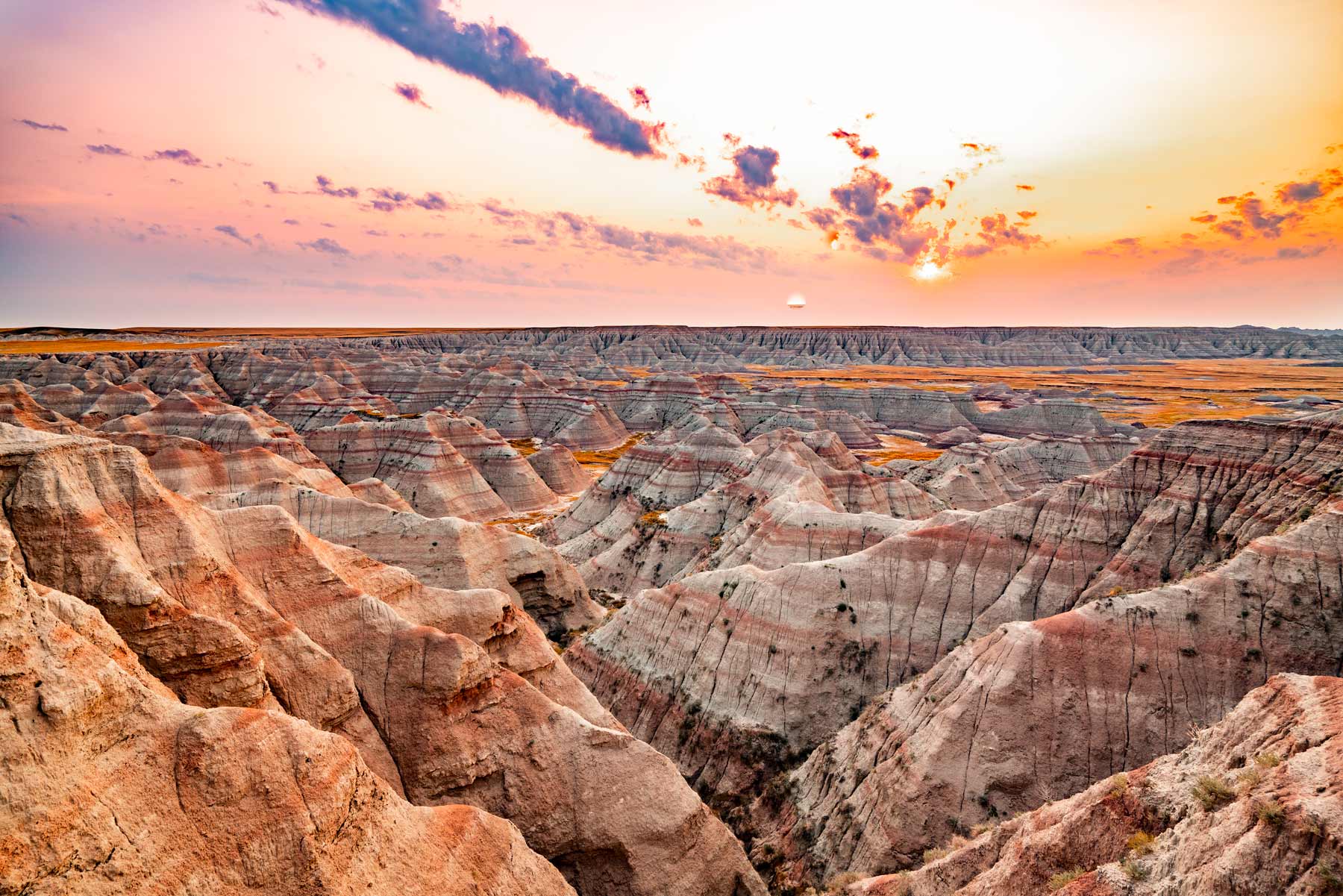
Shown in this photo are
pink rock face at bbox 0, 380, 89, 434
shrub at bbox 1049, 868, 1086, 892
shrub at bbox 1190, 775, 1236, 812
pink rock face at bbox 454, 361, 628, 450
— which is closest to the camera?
shrub at bbox 1190, 775, 1236, 812

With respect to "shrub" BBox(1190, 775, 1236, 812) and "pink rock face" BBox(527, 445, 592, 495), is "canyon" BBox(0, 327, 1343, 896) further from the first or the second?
"pink rock face" BBox(527, 445, 592, 495)

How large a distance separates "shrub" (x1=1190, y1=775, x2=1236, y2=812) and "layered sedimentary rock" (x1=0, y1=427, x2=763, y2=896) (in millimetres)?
11905

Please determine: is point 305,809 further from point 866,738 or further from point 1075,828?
point 866,738

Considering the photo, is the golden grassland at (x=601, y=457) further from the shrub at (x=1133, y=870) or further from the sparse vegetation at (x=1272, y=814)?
the sparse vegetation at (x=1272, y=814)

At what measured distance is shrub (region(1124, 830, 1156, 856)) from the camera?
12547 mm

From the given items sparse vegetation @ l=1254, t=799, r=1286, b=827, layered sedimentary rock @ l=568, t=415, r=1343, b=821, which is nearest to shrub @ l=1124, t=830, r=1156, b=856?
sparse vegetation @ l=1254, t=799, r=1286, b=827

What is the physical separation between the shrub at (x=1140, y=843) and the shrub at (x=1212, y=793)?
1.11 meters

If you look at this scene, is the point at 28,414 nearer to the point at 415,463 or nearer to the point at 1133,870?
the point at 415,463

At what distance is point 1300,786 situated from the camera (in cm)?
1122

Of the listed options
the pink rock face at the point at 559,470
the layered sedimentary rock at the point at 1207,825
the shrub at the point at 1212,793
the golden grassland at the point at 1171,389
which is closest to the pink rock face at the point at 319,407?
the pink rock face at the point at 559,470

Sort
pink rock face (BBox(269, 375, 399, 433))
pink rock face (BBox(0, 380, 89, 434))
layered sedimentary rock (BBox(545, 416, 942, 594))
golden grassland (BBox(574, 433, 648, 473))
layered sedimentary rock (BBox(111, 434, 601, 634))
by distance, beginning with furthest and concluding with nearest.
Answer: pink rock face (BBox(269, 375, 399, 433))
golden grassland (BBox(574, 433, 648, 473))
pink rock face (BBox(0, 380, 89, 434))
layered sedimentary rock (BBox(545, 416, 942, 594))
layered sedimentary rock (BBox(111, 434, 601, 634))

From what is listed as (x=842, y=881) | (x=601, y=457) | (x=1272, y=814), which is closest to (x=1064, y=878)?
(x=1272, y=814)

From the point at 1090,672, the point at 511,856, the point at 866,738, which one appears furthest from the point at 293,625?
the point at 1090,672

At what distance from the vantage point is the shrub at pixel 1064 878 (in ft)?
42.8
